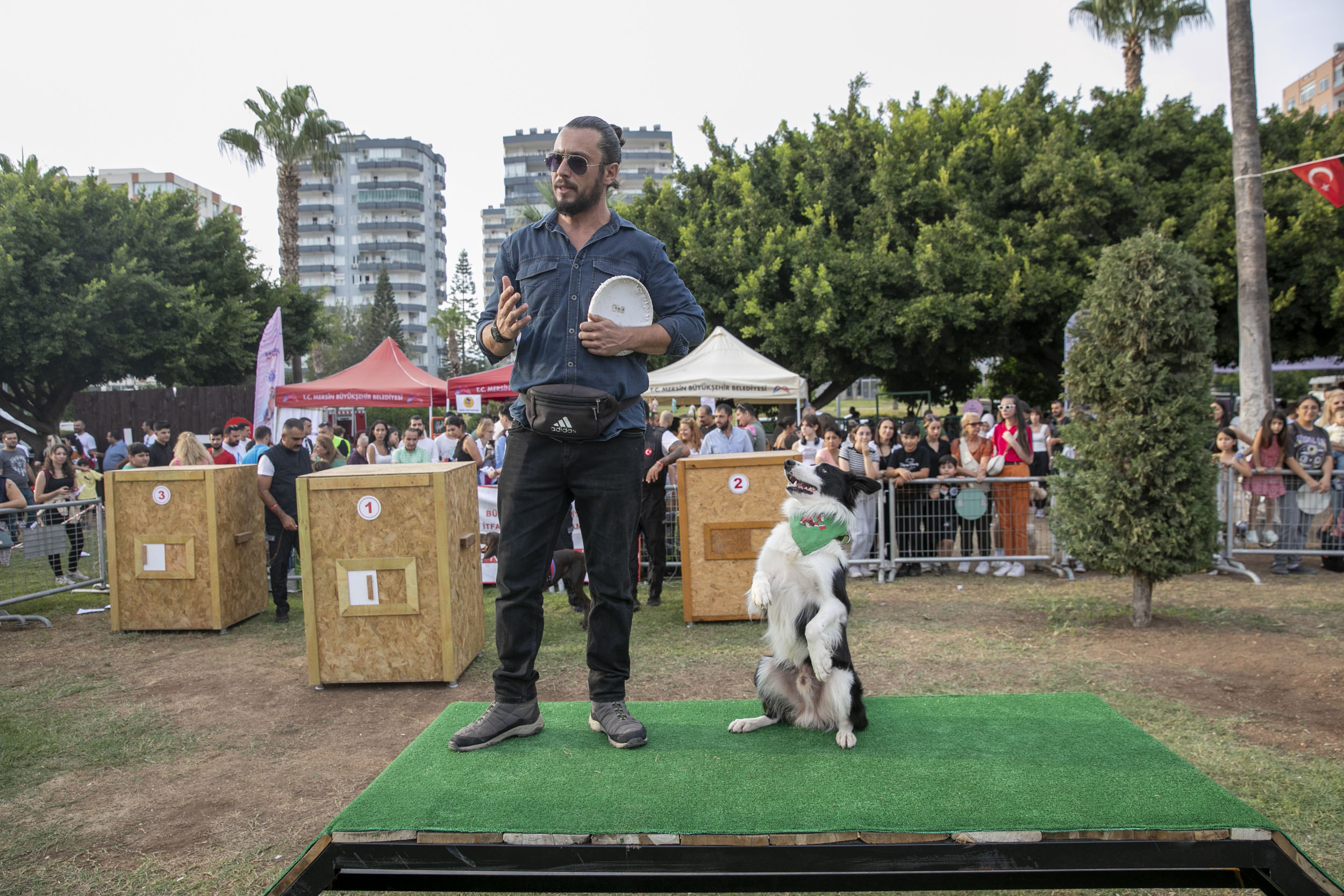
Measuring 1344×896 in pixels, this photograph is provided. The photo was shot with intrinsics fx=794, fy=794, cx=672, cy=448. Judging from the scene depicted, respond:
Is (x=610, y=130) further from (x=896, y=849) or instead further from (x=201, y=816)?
(x=201, y=816)

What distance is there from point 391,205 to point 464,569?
100131 mm

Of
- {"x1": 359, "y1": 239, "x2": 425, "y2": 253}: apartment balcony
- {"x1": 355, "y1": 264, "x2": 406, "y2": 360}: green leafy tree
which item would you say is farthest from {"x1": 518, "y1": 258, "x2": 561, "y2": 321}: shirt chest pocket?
{"x1": 359, "y1": 239, "x2": 425, "y2": 253}: apartment balcony

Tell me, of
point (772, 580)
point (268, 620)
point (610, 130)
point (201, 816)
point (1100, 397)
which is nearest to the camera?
point (610, 130)

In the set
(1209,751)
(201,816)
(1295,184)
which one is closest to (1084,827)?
(1209,751)

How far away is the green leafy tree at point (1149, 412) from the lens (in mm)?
6605

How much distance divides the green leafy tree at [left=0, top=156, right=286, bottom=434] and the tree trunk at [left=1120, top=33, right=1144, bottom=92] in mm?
27925

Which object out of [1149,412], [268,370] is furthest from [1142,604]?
[268,370]

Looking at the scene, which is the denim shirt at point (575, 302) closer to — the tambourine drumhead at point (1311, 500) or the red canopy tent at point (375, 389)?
the tambourine drumhead at point (1311, 500)

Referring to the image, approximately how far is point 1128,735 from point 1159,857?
0.89m

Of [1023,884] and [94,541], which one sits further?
[94,541]

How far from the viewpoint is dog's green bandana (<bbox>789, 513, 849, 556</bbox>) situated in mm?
3639

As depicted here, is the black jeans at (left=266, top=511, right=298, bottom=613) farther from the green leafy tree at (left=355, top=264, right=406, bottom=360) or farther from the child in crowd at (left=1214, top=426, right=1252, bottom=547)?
the green leafy tree at (left=355, top=264, right=406, bottom=360)

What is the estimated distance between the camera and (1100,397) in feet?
22.8

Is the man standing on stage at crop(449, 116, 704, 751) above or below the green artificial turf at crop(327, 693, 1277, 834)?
above
